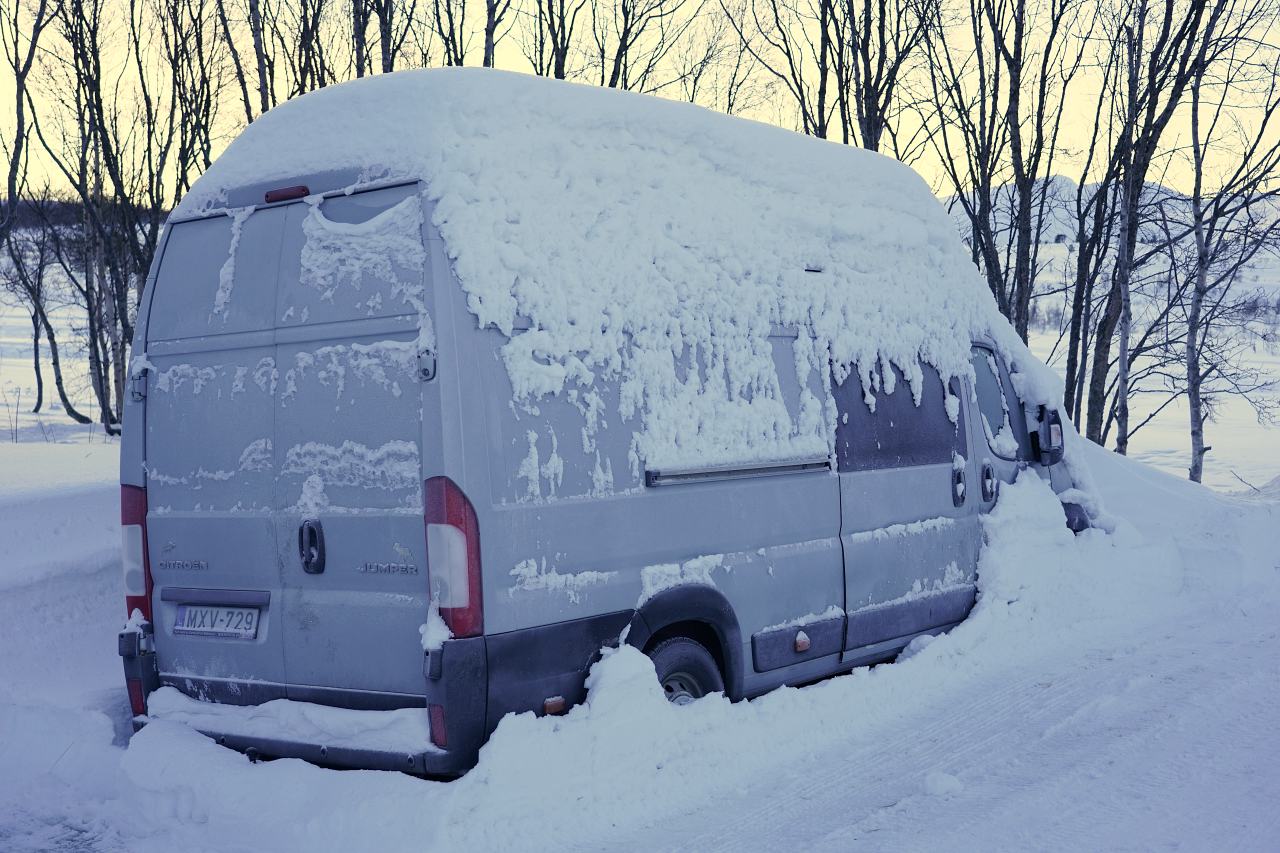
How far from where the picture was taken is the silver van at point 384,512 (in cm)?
386

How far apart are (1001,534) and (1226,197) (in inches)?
699

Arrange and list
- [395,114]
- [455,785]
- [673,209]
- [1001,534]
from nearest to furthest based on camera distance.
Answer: [455,785]
[395,114]
[673,209]
[1001,534]

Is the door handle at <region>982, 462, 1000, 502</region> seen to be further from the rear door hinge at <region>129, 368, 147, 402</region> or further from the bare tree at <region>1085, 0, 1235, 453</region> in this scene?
the bare tree at <region>1085, 0, 1235, 453</region>

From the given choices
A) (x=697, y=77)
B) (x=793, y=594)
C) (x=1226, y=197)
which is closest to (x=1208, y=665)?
(x=793, y=594)

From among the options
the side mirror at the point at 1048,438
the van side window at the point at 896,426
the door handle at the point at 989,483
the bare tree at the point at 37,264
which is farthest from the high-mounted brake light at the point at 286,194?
the bare tree at the point at 37,264

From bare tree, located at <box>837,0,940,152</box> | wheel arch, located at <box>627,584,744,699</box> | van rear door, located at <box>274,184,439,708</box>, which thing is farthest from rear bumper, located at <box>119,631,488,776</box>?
bare tree, located at <box>837,0,940,152</box>

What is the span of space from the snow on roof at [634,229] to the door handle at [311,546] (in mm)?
882

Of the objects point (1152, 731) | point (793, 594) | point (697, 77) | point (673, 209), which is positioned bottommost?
point (1152, 731)

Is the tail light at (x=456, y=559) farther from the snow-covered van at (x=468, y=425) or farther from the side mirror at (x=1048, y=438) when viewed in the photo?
the side mirror at (x=1048, y=438)

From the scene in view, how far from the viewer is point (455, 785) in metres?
3.76

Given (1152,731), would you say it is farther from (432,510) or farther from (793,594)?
(432,510)

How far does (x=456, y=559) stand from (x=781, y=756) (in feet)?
5.95

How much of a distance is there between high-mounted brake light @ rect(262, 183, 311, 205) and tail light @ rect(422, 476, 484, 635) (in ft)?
4.19

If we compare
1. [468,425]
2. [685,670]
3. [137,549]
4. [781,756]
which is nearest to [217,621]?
[137,549]
